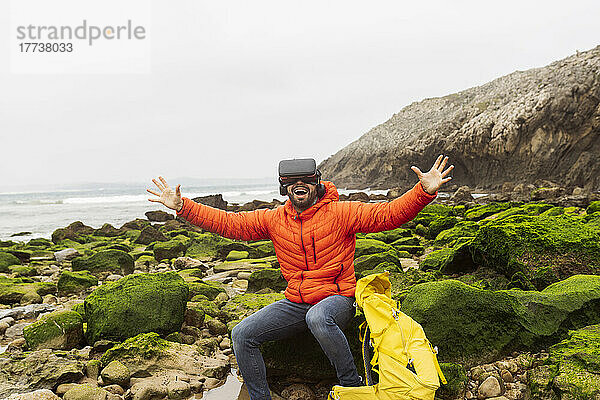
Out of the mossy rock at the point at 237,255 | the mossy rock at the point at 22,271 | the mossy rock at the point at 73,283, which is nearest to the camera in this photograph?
the mossy rock at the point at 73,283

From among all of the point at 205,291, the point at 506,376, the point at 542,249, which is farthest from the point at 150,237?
the point at 506,376

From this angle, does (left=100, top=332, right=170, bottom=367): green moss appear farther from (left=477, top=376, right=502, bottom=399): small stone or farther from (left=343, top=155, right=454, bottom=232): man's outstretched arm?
(left=477, top=376, right=502, bottom=399): small stone

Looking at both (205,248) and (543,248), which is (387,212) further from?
(205,248)

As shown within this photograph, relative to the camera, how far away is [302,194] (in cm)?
367

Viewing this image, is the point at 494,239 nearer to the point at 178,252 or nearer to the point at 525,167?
the point at 178,252

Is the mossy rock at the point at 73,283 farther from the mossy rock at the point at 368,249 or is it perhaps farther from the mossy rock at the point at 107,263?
the mossy rock at the point at 368,249

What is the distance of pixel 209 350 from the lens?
16.4 feet

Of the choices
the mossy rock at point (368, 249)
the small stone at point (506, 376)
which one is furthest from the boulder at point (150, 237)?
the small stone at point (506, 376)

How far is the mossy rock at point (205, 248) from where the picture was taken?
40.6 feet

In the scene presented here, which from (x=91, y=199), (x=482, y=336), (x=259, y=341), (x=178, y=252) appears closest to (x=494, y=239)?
(x=482, y=336)

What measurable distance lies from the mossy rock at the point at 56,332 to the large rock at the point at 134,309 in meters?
0.15

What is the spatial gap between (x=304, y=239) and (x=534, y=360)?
7.77 ft

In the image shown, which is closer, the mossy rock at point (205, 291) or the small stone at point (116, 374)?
the small stone at point (116, 374)

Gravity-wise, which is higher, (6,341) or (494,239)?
(494,239)
